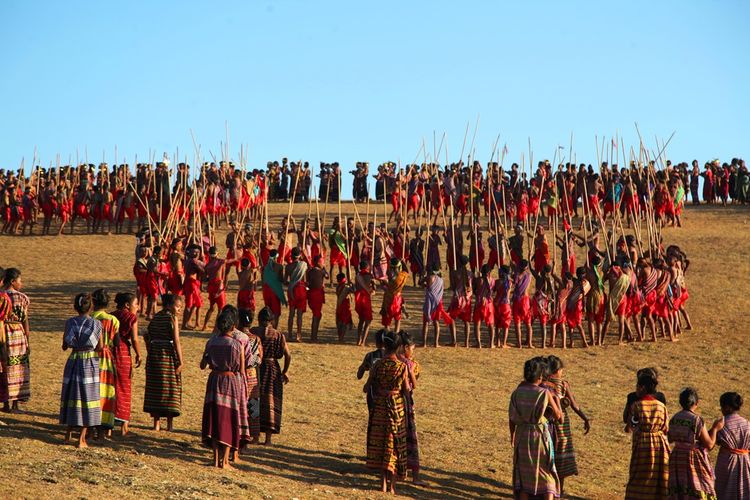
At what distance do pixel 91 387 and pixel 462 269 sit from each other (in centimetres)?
1005

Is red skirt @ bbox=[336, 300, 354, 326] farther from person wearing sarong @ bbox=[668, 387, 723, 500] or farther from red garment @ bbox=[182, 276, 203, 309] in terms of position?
person wearing sarong @ bbox=[668, 387, 723, 500]

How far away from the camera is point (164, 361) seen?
11375mm

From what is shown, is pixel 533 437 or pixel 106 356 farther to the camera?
pixel 106 356

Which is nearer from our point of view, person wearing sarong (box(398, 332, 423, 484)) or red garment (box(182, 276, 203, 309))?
person wearing sarong (box(398, 332, 423, 484))

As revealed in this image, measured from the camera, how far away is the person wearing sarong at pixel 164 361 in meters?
11.2

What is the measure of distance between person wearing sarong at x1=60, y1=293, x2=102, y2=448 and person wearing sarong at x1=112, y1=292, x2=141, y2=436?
1.37ft

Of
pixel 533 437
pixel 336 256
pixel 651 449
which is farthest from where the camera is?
pixel 336 256

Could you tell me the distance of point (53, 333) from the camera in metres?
18.2

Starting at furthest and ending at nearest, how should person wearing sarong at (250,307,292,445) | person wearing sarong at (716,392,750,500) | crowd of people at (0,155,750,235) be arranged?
1. crowd of people at (0,155,750,235)
2. person wearing sarong at (250,307,292,445)
3. person wearing sarong at (716,392,750,500)

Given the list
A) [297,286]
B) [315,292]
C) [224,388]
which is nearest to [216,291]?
[297,286]

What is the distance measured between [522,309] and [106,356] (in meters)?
9.54

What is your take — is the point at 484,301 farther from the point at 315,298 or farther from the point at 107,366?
the point at 107,366

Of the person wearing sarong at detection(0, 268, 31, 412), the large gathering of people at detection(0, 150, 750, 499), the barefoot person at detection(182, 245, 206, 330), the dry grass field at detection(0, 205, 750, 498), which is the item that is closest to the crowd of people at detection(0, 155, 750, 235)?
the large gathering of people at detection(0, 150, 750, 499)

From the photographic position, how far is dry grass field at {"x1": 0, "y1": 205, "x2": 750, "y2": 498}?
9.95 m
